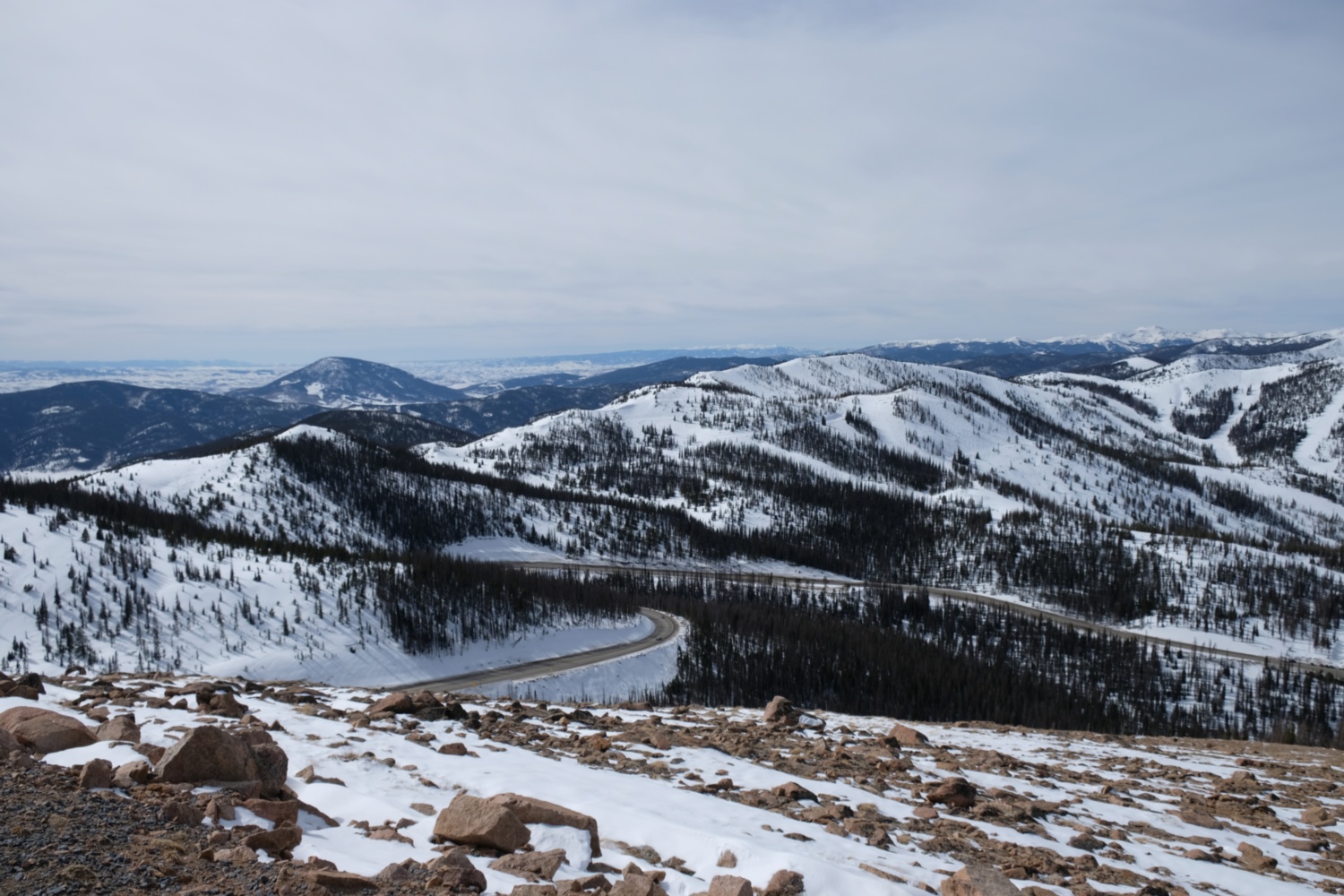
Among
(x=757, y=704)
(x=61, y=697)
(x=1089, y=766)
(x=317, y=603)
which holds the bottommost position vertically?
(x=757, y=704)

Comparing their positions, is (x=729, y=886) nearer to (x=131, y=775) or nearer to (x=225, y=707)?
(x=131, y=775)

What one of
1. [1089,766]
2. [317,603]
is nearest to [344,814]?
[1089,766]

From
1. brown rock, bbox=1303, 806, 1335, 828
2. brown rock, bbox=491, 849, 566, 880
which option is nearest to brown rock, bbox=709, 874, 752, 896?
brown rock, bbox=491, 849, 566, 880

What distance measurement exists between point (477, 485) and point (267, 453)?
4127 cm

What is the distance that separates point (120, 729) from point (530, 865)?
8.23m

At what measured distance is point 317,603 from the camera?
61.4 m

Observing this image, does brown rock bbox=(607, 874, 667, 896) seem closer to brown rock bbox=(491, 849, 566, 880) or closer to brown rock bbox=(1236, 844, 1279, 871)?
brown rock bbox=(491, 849, 566, 880)

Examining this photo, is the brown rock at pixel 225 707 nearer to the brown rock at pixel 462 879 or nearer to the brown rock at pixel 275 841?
the brown rock at pixel 275 841

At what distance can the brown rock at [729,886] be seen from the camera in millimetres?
8469

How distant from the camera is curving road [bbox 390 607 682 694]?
5665cm

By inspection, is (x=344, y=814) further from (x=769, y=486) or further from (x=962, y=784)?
(x=769, y=486)

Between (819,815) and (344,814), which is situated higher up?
(344,814)

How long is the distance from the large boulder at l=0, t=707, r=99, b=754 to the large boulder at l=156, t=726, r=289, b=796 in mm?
2034

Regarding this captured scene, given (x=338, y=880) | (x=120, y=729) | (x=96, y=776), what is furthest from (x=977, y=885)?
(x=120, y=729)
